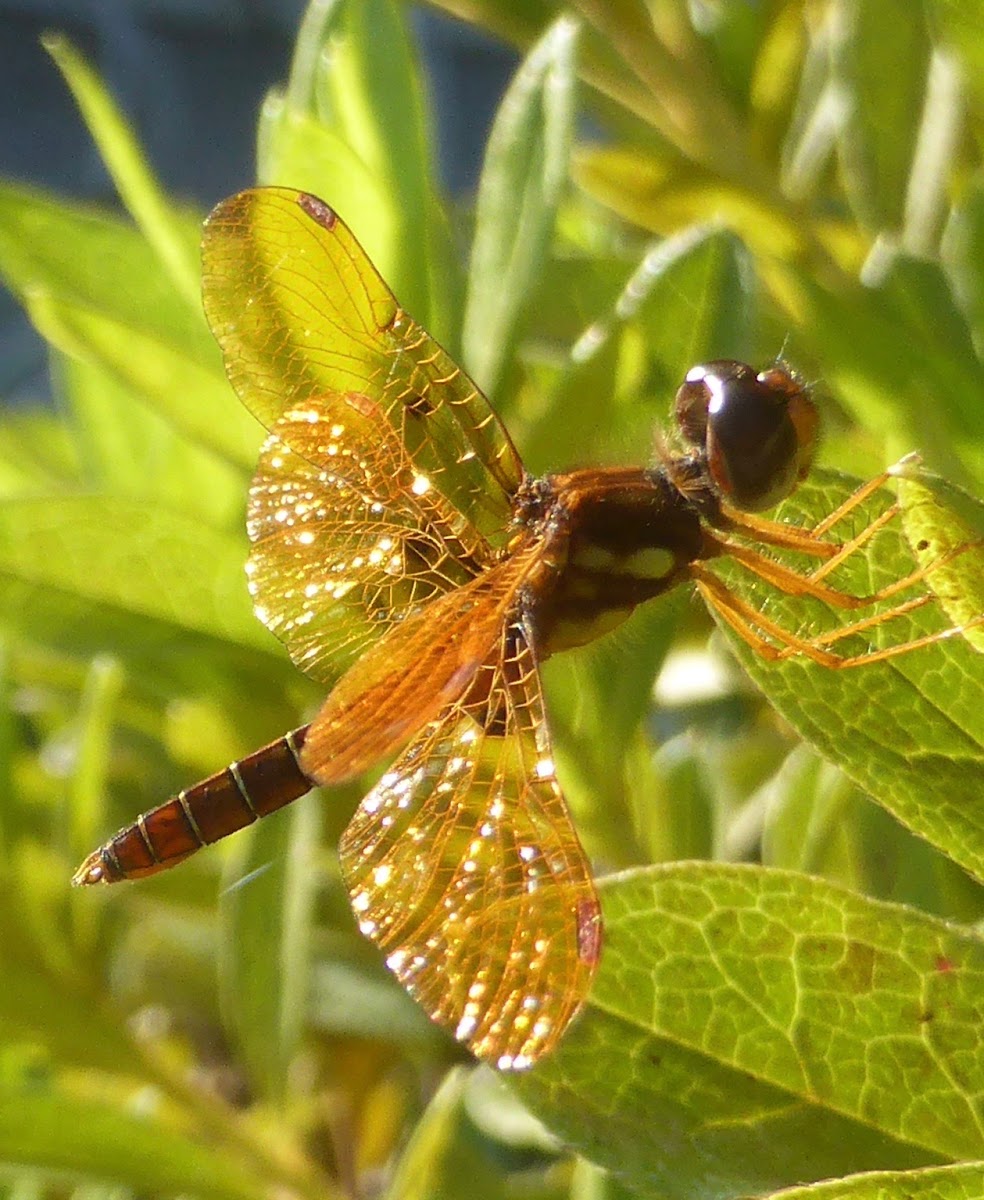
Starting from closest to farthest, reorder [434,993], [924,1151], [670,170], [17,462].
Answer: [924,1151] → [434,993] → [670,170] → [17,462]

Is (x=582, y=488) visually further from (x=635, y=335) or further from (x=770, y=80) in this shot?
(x=770, y=80)

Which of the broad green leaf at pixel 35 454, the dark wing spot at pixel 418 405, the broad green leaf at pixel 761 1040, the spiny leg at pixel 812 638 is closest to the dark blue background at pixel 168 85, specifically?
the broad green leaf at pixel 35 454

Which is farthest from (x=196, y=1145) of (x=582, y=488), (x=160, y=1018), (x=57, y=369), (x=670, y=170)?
(x=670, y=170)

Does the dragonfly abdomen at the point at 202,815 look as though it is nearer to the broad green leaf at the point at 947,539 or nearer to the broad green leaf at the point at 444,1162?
the broad green leaf at the point at 444,1162

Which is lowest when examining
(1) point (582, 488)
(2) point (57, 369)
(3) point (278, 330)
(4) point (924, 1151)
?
(4) point (924, 1151)

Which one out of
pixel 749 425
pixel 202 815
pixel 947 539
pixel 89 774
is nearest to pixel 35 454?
pixel 89 774

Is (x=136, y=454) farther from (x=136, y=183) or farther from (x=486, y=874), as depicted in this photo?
(x=486, y=874)
